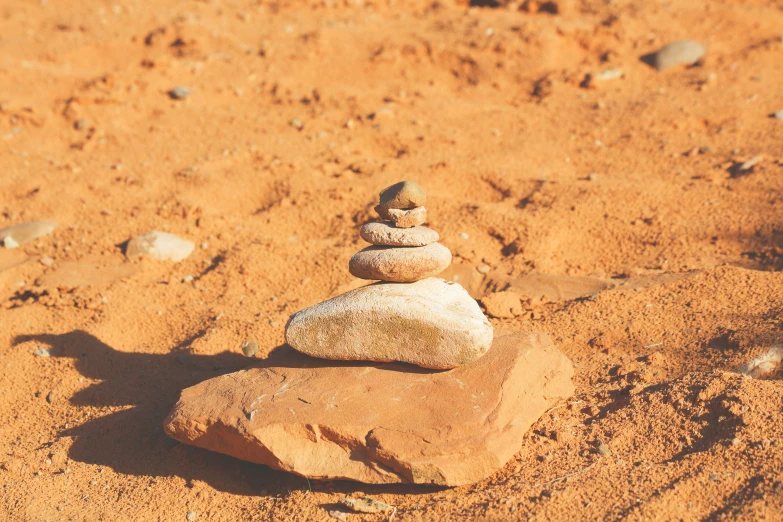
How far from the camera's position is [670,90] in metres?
8.42

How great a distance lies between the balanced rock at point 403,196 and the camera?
13.6ft


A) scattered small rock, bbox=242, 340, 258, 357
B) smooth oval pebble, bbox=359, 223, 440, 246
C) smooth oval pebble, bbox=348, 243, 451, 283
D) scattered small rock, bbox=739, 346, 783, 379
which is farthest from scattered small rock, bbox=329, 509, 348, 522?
scattered small rock, bbox=739, 346, 783, 379

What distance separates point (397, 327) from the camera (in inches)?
160

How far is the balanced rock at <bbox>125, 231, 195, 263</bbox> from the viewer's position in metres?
6.50

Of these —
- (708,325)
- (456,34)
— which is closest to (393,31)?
(456,34)

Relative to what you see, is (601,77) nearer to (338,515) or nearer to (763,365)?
(763,365)

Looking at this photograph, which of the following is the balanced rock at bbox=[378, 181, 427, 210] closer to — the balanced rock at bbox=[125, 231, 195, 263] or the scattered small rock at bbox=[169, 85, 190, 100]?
the balanced rock at bbox=[125, 231, 195, 263]

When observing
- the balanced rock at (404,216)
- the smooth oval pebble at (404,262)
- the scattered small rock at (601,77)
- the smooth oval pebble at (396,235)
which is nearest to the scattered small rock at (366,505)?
the smooth oval pebble at (404,262)

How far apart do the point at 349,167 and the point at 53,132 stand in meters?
3.67

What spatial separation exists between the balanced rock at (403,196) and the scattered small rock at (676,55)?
5904 mm

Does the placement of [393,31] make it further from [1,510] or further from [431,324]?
[1,510]

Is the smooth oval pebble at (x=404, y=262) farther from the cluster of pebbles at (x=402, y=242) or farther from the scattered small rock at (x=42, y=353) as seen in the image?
the scattered small rock at (x=42, y=353)

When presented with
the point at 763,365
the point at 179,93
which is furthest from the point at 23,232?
the point at 763,365

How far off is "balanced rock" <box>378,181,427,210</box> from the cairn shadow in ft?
2.92
